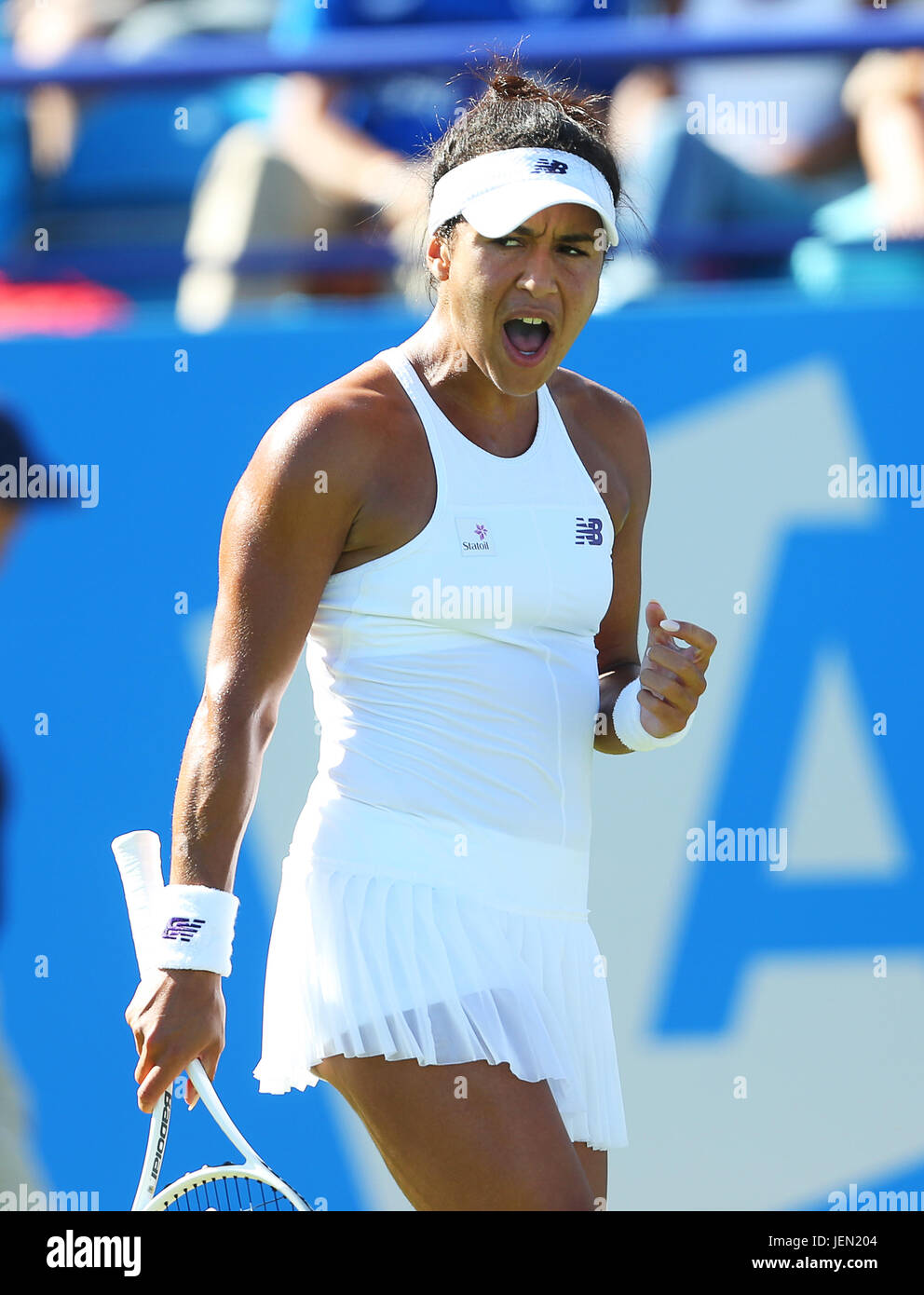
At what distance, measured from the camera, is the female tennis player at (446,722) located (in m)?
1.88

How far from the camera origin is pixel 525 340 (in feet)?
6.56

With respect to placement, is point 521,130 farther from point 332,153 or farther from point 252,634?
point 332,153

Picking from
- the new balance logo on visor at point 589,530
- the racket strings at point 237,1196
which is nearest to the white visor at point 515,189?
the new balance logo on visor at point 589,530

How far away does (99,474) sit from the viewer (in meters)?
3.12

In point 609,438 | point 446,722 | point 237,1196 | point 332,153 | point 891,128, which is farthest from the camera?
point 332,153

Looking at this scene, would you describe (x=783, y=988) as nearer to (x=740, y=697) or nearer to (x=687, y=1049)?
(x=687, y=1049)

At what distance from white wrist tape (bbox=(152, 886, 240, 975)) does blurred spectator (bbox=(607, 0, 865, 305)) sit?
6.07 ft

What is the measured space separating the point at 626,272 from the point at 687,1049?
1.57 m

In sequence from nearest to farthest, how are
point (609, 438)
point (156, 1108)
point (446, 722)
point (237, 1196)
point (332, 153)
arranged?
point (156, 1108), point (446, 722), point (609, 438), point (237, 1196), point (332, 153)

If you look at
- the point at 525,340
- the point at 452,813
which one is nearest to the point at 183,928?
the point at 452,813

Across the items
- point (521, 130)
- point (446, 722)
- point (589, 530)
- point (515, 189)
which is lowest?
point (446, 722)

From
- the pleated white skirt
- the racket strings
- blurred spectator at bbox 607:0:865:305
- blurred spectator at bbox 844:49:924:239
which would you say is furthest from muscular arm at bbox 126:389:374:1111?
blurred spectator at bbox 844:49:924:239

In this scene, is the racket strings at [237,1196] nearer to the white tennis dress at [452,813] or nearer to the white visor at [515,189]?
the white tennis dress at [452,813]

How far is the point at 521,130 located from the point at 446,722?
0.77 metres
